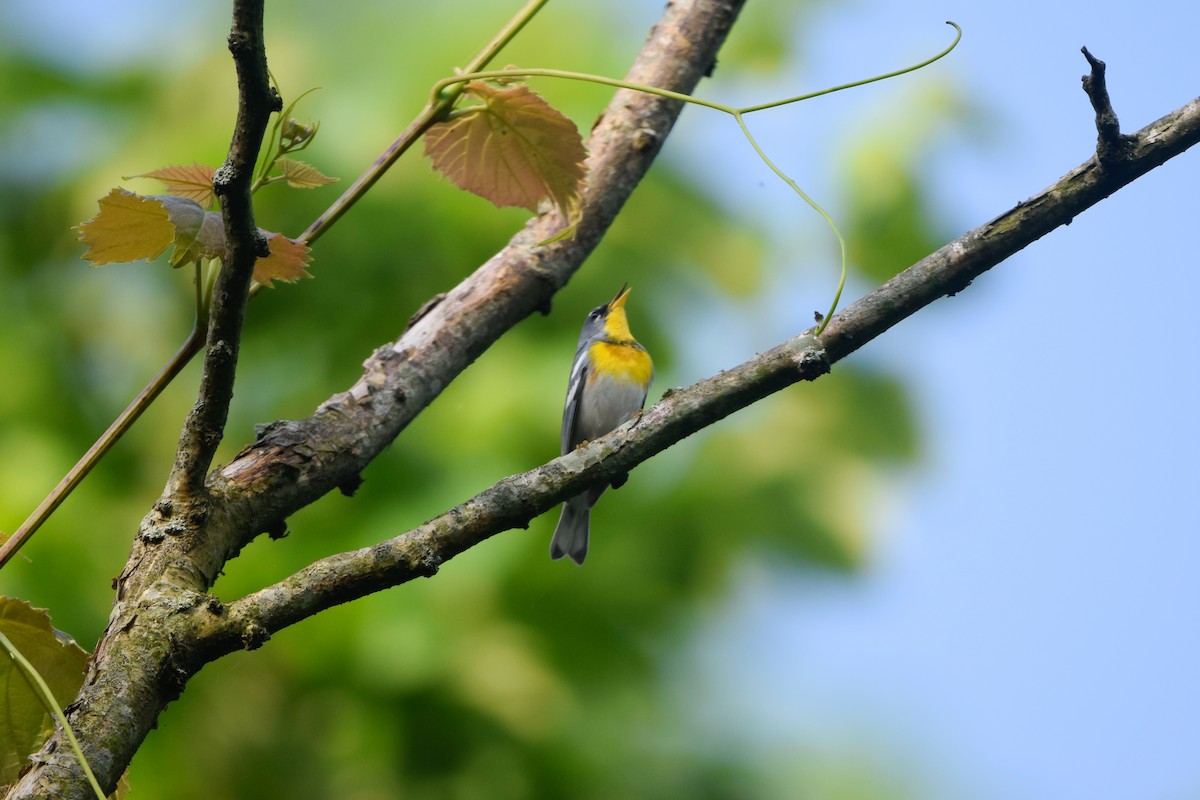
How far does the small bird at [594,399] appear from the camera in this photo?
3.98m

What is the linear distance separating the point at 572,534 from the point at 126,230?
8.90 feet

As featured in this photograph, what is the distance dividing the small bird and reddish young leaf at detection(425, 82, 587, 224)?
7.47 ft

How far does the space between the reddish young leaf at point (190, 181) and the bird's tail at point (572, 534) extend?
8.43 feet

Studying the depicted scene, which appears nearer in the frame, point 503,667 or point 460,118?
point 460,118

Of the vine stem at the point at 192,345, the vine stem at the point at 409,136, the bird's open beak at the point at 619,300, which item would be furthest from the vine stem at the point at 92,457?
the bird's open beak at the point at 619,300

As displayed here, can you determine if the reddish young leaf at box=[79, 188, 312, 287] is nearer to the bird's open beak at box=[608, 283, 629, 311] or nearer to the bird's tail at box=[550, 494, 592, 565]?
the bird's tail at box=[550, 494, 592, 565]

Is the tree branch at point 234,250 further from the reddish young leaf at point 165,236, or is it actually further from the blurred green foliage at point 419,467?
the blurred green foliage at point 419,467

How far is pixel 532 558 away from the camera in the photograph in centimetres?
423

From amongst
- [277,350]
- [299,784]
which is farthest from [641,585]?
[277,350]

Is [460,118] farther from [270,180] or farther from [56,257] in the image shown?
[56,257]

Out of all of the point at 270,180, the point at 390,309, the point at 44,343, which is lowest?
the point at 270,180

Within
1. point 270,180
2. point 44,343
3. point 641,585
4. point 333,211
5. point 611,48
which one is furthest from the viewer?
point 611,48

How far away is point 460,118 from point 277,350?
125 inches

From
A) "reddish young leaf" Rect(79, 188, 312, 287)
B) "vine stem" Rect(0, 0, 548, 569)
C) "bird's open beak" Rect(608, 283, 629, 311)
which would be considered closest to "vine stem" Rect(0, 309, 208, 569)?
"vine stem" Rect(0, 0, 548, 569)
